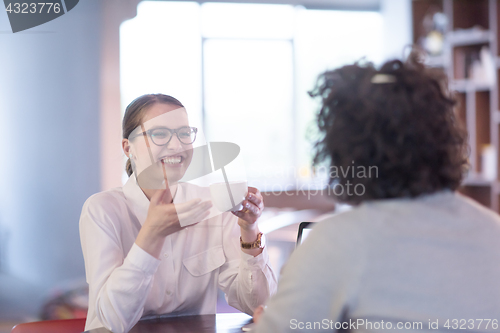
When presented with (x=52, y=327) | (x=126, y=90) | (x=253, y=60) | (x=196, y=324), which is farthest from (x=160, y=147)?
(x=253, y=60)

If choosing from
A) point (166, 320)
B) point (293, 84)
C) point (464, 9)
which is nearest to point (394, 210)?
point (166, 320)

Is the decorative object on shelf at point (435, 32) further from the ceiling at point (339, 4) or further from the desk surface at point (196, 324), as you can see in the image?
the desk surface at point (196, 324)

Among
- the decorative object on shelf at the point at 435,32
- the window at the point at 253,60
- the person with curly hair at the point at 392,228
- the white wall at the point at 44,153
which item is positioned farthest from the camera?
the window at the point at 253,60

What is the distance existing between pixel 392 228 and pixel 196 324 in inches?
24.7

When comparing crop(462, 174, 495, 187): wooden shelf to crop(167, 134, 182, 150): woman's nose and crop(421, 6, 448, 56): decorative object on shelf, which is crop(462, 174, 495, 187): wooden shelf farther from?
crop(167, 134, 182, 150): woman's nose

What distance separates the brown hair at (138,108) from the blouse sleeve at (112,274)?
0.27 meters

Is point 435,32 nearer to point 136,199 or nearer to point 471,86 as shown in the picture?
point 471,86

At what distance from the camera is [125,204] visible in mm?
1240

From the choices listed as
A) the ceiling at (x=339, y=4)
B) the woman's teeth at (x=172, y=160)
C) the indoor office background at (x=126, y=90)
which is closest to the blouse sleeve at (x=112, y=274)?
the woman's teeth at (x=172, y=160)

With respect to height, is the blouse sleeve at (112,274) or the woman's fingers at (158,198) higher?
the woman's fingers at (158,198)

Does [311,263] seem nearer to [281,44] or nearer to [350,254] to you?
[350,254]

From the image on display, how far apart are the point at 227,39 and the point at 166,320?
148 inches

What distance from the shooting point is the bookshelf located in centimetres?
343

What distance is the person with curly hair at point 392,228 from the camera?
1.94 feet
